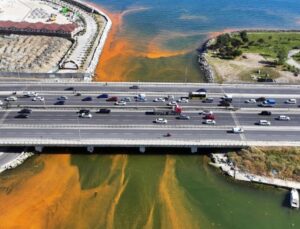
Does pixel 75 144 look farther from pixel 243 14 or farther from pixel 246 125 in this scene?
pixel 243 14

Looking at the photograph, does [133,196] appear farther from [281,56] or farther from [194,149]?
[281,56]

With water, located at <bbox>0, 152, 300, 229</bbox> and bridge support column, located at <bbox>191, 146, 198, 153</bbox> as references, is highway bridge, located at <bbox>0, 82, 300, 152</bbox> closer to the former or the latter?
bridge support column, located at <bbox>191, 146, 198, 153</bbox>

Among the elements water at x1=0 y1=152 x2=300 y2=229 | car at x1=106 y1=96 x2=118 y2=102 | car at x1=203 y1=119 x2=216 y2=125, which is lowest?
water at x1=0 y1=152 x2=300 y2=229

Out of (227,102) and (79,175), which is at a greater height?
(227,102)

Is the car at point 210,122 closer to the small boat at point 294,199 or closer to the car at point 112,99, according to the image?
the small boat at point 294,199

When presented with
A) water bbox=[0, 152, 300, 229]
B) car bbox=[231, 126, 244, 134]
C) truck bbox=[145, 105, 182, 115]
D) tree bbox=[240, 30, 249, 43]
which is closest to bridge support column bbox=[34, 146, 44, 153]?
water bbox=[0, 152, 300, 229]

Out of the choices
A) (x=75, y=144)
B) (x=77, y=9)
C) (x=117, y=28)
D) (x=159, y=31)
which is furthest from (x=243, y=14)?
(x=75, y=144)

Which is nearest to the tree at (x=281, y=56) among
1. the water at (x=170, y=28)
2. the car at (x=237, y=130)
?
the water at (x=170, y=28)

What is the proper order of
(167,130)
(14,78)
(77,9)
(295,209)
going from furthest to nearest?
(77,9) < (14,78) < (167,130) < (295,209)
